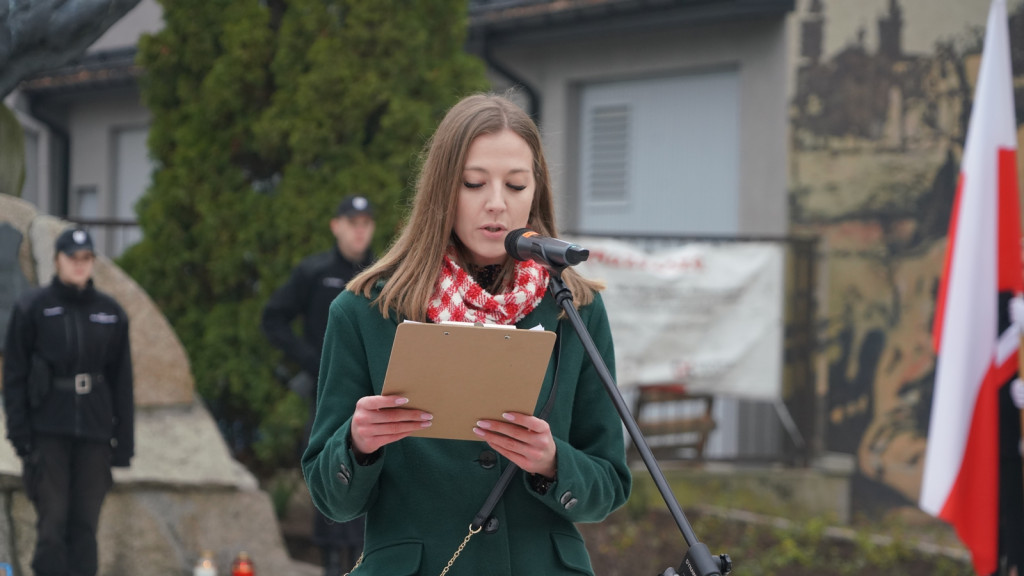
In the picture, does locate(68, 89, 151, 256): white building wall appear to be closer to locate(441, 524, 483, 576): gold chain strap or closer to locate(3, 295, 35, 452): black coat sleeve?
locate(3, 295, 35, 452): black coat sleeve

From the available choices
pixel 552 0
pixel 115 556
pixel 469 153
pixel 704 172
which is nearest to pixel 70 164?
pixel 552 0

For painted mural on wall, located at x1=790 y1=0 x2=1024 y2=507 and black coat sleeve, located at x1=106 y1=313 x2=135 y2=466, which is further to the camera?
painted mural on wall, located at x1=790 y1=0 x2=1024 y2=507

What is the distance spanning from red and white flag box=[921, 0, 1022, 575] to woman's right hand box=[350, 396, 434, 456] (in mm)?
4631

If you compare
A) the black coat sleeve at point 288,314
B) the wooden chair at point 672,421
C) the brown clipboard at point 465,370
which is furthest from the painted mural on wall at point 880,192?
the brown clipboard at point 465,370

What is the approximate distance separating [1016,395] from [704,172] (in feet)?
18.6

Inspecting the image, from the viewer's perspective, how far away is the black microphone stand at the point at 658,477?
2.04 m

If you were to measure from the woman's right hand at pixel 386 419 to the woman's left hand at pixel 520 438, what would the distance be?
0.12 m

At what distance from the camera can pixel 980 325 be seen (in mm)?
6043

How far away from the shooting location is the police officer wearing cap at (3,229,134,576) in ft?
19.7

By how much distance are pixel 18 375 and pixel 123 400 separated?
1.84ft

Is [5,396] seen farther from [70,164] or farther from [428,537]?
[70,164]

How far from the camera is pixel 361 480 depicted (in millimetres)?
2195

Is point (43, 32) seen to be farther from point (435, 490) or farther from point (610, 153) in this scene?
point (610, 153)

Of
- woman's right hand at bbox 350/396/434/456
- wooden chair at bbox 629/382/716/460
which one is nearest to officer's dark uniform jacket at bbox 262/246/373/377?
wooden chair at bbox 629/382/716/460
